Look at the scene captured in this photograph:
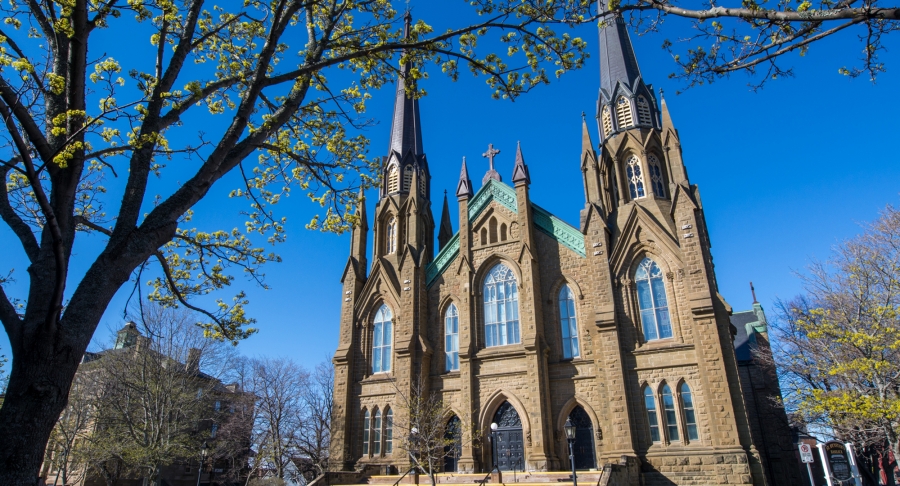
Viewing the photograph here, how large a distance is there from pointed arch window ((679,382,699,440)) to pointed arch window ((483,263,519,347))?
21.7 ft

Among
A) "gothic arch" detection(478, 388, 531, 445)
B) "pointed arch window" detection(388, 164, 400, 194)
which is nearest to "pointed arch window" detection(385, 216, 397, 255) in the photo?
"pointed arch window" detection(388, 164, 400, 194)

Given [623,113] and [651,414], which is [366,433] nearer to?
[651,414]

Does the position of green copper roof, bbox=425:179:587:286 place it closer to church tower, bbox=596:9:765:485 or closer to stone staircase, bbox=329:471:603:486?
church tower, bbox=596:9:765:485

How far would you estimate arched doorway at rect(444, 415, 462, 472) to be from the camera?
22.7 meters

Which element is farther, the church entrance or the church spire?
the church spire

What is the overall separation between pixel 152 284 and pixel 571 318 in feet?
54.9

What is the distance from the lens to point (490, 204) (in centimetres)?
2650

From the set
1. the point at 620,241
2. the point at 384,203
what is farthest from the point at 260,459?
the point at 620,241

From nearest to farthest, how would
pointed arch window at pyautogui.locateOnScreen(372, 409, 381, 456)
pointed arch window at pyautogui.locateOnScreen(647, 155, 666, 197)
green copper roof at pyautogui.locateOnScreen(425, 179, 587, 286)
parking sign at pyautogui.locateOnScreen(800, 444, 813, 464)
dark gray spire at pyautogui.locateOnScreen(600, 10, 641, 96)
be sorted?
1. parking sign at pyautogui.locateOnScreen(800, 444, 813, 464)
2. pointed arch window at pyautogui.locateOnScreen(647, 155, 666, 197)
3. pointed arch window at pyautogui.locateOnScreen(372, 409, 381, 456)
4. green copper roof at pyautogui.locateOnScreen(425, 179, 587, 286)
5. dark gray spire at pyautogui.locateOnScreen(600, 10, 641, 96)

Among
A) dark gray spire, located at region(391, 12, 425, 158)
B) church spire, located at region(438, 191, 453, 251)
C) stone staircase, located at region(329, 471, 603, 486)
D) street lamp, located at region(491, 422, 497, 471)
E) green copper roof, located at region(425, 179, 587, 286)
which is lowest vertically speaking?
stone staircase, located at region(329, 471, 603, 486)

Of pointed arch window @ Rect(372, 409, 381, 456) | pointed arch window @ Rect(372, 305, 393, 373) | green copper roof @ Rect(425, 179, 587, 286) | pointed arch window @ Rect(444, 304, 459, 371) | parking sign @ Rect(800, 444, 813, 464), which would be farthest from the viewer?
pointed arch window @ Rect(372, 305, 393, 373)

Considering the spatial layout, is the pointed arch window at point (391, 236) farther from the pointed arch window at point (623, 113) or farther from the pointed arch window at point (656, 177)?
the pointed arch window at point (656, 177)

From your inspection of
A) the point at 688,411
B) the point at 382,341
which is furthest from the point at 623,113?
the point at 382,341

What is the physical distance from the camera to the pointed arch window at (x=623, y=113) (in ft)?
83.4
